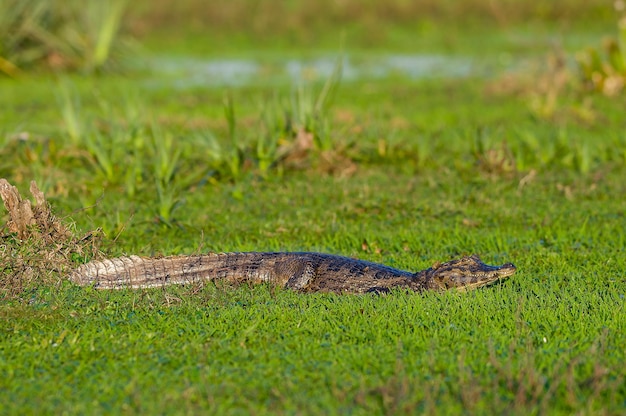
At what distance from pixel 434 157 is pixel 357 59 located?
767 cm

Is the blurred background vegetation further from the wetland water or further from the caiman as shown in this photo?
the caiman

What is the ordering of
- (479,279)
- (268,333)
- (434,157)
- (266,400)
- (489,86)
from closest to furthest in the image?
(266,400), (268,333), (479,279), (434,157), (489,86)

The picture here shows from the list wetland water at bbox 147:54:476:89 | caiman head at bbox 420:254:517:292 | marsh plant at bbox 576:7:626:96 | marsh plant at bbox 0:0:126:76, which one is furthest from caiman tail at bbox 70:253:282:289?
marsh plant at bbox 0:0:126:76

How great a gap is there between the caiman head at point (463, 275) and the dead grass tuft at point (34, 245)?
7.09ft

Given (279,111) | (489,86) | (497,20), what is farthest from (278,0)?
(279,111)

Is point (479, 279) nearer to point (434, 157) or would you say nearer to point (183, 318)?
point (183, 318)

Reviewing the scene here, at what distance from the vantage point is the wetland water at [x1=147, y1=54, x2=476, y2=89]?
1436cm

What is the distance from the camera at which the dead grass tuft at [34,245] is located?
17.9 ft

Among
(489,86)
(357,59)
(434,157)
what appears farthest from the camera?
(357,59)

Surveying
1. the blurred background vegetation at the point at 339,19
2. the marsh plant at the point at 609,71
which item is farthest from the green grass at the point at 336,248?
the blurred background vegetation at the point at 339,19

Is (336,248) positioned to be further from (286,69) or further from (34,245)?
(286,69)

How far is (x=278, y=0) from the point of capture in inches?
864

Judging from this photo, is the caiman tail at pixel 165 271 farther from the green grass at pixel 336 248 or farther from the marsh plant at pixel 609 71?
the marsh plant at pixel 609 71

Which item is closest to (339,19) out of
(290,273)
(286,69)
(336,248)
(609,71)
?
(286,69)
